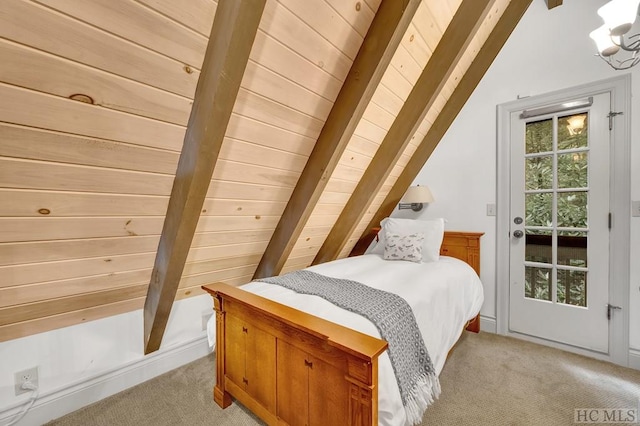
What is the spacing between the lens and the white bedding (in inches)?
41.4

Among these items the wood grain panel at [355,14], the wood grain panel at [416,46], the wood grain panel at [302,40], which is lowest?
the wood grain panel at [302,40]

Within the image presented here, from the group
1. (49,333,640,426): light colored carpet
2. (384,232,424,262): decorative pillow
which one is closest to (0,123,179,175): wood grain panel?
(49,333,640,426): light colored carpet

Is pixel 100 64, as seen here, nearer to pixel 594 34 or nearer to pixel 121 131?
pixel 121 131

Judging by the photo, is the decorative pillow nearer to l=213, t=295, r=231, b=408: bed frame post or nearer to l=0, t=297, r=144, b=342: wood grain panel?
l=213, t=295, r=231, b=408: bed frame post

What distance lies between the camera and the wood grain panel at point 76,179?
1.03 meters

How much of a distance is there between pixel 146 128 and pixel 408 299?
1.46m

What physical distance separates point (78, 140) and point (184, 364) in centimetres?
174

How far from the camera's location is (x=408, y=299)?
1462 mm

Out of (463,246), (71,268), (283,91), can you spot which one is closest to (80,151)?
(71,268)

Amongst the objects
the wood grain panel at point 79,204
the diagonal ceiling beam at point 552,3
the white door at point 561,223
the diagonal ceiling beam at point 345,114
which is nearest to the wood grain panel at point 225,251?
the diagonal ceiling beam at point 345,114

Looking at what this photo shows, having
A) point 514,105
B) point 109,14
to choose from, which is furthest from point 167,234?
point 514,105

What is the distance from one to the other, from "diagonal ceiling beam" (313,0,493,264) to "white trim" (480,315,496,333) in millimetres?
1460

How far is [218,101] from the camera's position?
42.8 inches

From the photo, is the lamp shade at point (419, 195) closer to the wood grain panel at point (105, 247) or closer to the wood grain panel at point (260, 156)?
the wood grain panel at point (260, 156)
